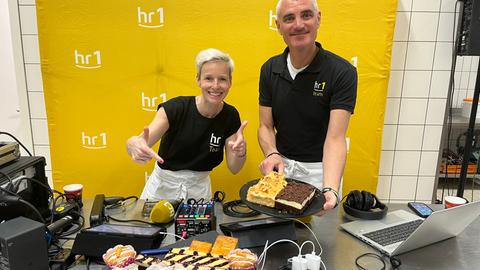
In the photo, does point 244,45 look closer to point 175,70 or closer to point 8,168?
point 175,70

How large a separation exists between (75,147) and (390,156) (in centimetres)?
266

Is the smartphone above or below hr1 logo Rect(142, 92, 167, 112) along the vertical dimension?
below

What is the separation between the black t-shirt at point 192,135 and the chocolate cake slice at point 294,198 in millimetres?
705

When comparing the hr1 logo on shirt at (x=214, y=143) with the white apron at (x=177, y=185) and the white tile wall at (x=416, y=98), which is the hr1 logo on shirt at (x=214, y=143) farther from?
the white tile wall at (x=416, y=98)

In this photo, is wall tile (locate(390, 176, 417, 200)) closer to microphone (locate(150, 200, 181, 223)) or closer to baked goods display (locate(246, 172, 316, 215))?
baked goods display (locate(246, 172, 316, 215))

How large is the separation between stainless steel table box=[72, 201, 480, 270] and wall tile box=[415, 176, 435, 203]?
160 cm

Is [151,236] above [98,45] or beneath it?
beneath

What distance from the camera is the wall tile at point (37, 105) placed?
2795mm

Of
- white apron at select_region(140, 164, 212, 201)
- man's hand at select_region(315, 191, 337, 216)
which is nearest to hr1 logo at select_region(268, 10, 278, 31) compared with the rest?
white apron at select_region(140, 164, 212, 201)

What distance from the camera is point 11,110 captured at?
3.28 m

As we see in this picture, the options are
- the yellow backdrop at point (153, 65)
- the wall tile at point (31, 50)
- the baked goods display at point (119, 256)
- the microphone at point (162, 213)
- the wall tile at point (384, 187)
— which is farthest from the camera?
the wall tile at point (384, 187)

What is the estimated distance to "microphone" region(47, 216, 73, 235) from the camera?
1.24 m

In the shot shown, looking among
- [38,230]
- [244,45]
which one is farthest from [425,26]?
[38,230]

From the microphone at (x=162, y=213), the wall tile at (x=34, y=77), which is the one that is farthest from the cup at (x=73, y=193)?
the wall tile at (x=34, y=77)
